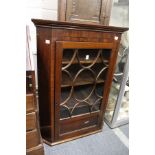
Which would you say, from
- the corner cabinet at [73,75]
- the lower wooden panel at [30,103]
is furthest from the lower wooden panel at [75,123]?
the lower wooden panel at [30,103]

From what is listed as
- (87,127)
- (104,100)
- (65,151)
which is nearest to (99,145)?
(87,127)

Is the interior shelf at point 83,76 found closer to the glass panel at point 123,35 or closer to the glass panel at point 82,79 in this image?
the glass panel at point 82,79

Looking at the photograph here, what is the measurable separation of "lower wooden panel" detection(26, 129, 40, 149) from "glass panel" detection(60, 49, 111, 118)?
0.30 metres

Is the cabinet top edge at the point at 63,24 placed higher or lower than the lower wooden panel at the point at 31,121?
higher

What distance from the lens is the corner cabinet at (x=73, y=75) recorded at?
1.06 meters

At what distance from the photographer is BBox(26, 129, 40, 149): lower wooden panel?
3.57 ft

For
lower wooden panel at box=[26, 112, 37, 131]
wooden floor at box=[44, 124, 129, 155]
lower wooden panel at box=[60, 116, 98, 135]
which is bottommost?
wooden floor at box=[44, 124, 129, 155]

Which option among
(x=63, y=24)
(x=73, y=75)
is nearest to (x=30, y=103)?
(x=73, y=75)

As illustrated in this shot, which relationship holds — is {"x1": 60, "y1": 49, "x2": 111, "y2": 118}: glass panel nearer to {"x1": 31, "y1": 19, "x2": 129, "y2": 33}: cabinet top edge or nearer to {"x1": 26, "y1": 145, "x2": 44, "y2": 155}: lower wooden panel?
{"x1": 31, "y1": 19, "x2": 129, "y2": 33}: cabinet top edge

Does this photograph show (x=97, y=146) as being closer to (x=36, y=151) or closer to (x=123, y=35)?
(x=36, y=151)

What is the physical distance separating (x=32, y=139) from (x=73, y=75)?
580mm

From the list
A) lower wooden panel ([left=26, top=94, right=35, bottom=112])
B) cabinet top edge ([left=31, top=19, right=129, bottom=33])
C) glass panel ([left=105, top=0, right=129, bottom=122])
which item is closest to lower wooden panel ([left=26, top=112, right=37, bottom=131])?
lower wooden panel ([left=26, top=94, right=35, bottom=112])
